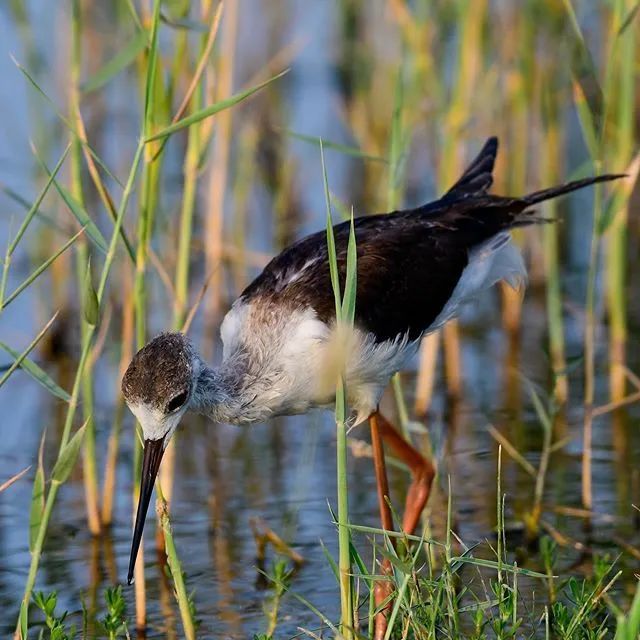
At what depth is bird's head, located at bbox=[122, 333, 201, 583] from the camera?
13.5 ft

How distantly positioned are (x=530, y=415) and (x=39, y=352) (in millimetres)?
2902

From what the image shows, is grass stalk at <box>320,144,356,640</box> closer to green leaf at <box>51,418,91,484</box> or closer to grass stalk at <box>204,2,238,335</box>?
green leaf at <box>51,418,91,484</box>

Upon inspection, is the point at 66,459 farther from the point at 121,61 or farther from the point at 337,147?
the point at 337,147

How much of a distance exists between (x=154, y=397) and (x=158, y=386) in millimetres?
36

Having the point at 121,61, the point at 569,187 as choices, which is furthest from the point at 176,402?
the point at 569,187

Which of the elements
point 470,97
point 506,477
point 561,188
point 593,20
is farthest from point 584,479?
point 593,20

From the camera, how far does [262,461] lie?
6.54 meters

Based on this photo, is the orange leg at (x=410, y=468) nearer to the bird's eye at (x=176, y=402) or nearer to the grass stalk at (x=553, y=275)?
the grass stalk at (x=553, y=275)

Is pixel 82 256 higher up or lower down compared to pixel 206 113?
lower down

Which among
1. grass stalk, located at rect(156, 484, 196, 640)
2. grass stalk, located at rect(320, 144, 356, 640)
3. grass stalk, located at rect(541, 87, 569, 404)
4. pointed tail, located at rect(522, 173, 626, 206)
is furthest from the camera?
grass stalk, located at rect(541, 87, 569, 404)

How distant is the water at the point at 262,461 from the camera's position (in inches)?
206

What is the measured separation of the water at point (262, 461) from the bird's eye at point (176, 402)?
0.86m

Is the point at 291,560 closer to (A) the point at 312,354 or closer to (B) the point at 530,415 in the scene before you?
(A) the point at 312,354

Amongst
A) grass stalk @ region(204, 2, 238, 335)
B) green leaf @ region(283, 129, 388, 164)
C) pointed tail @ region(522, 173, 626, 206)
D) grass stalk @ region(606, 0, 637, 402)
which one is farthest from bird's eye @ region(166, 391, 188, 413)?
grass stalk @ region(204, 2, 238, 335)
